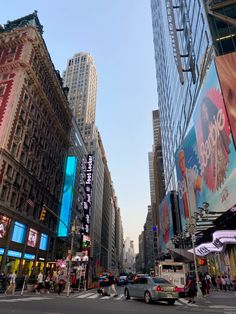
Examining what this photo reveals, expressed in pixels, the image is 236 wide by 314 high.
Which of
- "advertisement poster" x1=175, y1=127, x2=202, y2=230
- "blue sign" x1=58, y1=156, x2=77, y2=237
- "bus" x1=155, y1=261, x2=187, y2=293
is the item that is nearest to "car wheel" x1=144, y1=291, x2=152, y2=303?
"bus" x1=155, y1=261, x2=187, y2=293

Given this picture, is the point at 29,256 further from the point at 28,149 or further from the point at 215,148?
the point at 215,148

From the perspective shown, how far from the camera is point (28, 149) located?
144 ft

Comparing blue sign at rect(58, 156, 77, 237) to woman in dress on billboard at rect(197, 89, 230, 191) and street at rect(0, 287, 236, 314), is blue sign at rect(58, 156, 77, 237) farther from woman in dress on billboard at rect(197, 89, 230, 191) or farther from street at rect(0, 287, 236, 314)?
street at rect(0, 287, 236, 314)

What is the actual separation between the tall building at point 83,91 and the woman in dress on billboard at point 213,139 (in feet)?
307

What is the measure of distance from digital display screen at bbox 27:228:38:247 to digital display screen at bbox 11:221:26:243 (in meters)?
2.00

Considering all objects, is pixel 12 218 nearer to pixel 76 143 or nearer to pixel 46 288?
pixel 46 288

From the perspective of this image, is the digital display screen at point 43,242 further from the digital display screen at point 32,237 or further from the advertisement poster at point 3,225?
the advertisement poster at point 3,225

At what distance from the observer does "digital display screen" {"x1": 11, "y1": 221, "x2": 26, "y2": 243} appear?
37.2 meters

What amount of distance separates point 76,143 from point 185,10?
162ft

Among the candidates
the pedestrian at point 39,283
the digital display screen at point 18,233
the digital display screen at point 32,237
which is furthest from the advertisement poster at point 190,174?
the digital display screen at point 32,237

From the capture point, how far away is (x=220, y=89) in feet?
90.9

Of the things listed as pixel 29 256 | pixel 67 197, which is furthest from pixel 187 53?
pixel 29 256

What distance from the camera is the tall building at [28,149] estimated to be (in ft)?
122

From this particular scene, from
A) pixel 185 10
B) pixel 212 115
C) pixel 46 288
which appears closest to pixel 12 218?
pixel 46 288
